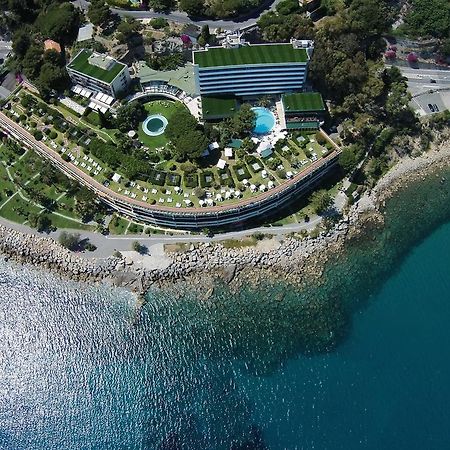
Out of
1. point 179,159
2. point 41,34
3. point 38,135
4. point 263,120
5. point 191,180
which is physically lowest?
point 191,180

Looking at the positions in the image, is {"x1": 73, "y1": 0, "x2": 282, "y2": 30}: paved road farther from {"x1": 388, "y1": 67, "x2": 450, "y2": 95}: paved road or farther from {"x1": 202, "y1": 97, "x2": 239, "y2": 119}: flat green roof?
{"x1": 388, "y1": 67, "x2": 450, "y2": 95}: paved road

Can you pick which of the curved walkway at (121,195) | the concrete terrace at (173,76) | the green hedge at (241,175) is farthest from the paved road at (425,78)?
the concrete terrace at (173,76)

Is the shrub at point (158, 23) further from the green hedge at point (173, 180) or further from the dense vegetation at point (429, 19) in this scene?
the dense vegetation at point (429, 19)

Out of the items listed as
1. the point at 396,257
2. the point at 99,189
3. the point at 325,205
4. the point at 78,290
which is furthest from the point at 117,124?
the point at 396,257

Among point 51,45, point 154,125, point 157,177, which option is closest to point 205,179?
A: point 157,177

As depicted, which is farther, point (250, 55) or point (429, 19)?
point (429, 19)

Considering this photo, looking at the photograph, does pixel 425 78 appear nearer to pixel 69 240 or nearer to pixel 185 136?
pixel 185 136

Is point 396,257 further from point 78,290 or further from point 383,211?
point 78,290
